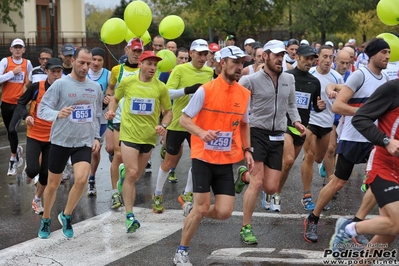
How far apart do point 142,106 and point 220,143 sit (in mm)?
1899

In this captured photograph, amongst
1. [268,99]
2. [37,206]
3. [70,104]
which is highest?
[268,99]

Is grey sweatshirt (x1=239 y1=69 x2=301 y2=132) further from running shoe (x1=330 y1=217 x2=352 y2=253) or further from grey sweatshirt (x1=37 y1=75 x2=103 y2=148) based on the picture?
running shoe (x1=330 y1=217 x2=352 y2=253)

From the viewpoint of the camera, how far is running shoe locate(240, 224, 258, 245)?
7594 mm

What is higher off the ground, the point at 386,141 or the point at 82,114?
the point at 386,141

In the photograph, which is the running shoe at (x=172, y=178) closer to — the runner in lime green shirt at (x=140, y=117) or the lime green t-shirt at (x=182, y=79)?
the lime green t-shirt at (x=182, y=79)

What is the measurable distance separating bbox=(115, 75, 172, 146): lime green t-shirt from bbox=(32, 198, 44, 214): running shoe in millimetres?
1635

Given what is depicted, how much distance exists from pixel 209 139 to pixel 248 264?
124 centimetres

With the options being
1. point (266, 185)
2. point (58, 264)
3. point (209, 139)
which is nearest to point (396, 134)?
point (209, 139)

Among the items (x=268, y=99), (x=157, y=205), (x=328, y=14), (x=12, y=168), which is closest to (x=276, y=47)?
(x=268, y=99)

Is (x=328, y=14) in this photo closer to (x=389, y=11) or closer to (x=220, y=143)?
(x=389, y=11)

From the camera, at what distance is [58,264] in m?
7.04

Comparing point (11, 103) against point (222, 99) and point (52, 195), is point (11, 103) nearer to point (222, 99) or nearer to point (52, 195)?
point (52, 195)

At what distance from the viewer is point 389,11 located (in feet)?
31.5

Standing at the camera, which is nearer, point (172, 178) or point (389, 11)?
point (389, 11)
